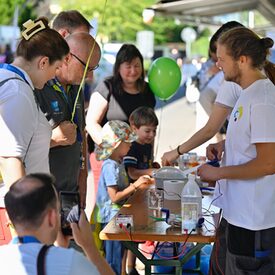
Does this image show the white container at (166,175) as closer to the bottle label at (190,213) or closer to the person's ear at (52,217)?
the bottle label at (190,213)

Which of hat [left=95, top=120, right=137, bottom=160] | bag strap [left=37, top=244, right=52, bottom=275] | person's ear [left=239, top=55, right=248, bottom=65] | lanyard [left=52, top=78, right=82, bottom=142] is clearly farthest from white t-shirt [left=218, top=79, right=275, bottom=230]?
bag strap [left=37, top=244, right=52, bottom=275]

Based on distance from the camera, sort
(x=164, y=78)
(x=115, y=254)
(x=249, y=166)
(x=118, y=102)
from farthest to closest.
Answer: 1. (x=164, y=78)
2. (x=118, y=102)
3. (x=115, y=254)
4. (x=249, y=166)

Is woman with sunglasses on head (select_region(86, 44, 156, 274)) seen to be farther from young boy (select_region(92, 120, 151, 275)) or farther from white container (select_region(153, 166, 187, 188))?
white container (select_region(153, 166, 187, 188))

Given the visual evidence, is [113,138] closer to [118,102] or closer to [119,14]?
[118,102]

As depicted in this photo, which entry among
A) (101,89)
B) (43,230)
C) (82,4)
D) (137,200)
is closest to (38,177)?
(43,230)

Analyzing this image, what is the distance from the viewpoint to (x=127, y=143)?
13.2 feet

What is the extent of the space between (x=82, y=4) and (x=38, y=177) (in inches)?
1441

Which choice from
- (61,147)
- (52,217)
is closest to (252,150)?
(61,147)

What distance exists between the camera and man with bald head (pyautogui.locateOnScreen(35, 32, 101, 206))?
3.11 meters

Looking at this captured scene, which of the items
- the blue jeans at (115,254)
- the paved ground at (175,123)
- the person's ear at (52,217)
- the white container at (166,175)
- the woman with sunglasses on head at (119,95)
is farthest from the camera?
the paved ground at (175,123)

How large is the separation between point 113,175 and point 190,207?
3.07 feet

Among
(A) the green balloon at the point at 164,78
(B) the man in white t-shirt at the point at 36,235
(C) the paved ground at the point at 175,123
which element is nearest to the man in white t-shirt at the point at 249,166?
(B) the man in white t-shirt at the point at 36,235

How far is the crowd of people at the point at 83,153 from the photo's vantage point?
198 cm

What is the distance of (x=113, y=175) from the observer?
4.05m
